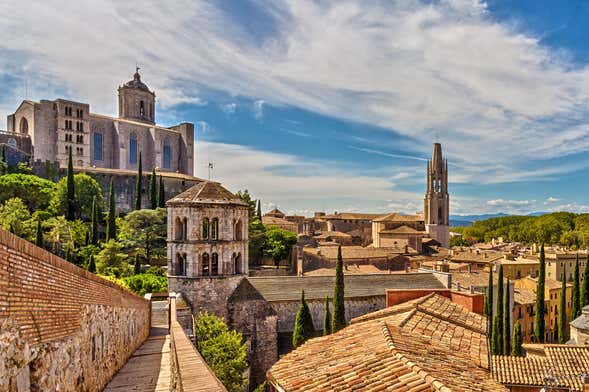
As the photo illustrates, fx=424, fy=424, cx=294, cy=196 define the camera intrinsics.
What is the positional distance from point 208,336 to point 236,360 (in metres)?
2.04

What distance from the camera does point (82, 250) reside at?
1405 inches

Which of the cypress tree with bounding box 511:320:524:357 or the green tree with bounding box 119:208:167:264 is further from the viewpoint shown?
the green tree with bounding box 119:208:167:264

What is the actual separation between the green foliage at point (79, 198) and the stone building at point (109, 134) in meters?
7.33

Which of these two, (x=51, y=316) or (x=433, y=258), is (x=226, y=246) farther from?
(x=433, y=258)

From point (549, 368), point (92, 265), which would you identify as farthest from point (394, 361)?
point (92, 265)

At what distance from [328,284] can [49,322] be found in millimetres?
26173

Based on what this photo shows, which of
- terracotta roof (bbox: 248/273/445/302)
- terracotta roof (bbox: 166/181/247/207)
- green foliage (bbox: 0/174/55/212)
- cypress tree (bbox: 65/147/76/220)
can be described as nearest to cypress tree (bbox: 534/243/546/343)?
terracotta roof (bbox: 248/273/445/302)

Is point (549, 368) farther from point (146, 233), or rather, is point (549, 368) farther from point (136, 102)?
point (136, 102)

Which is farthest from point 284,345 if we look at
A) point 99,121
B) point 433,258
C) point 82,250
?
point 99,121

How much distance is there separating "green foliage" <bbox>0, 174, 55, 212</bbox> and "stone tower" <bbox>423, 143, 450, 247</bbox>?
60707mm

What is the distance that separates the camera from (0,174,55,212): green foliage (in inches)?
1645

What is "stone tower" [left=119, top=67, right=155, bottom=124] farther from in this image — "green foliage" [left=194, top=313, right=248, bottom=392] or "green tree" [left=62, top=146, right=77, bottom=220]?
"green foliage" [left=194, top=313, right=248, bottom=392]

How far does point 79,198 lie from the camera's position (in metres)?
45.1

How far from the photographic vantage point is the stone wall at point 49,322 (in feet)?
12.2
